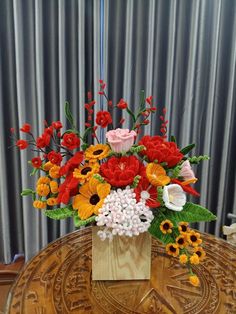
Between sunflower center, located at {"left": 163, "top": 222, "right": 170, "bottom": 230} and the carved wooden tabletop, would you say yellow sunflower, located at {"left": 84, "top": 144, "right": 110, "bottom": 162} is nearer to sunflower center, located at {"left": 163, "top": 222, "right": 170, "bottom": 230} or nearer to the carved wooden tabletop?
sunflower center, located at {"left": 163, "top": 222, "right": 170, "bottom": 230}

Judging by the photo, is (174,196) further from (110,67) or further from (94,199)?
(110,67)

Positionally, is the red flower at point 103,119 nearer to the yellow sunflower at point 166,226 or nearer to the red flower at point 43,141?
the red flower at point 43,141

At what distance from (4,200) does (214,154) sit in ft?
4.81

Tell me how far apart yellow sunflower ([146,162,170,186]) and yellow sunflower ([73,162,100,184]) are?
0.15 m

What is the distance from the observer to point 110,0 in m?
1.80

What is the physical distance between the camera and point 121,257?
91 centimetres

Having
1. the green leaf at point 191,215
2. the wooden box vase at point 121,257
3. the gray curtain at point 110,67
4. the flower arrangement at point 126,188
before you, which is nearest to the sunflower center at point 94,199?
the flower arrangement at point 126,188

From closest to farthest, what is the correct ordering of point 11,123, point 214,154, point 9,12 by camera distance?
point 9,12, point 11,123, point 214,154

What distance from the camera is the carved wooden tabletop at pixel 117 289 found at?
83 centimetres

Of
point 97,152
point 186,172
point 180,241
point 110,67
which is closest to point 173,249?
point 180,241

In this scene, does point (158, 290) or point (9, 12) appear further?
point (9, 12)

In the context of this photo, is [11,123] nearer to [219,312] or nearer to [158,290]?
[158,290]

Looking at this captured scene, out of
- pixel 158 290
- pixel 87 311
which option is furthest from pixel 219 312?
pixel 87 311

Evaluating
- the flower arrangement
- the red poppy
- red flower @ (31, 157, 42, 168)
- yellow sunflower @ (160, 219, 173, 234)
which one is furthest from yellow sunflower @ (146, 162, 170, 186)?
red flower @ (31, 157, 42, 168)
